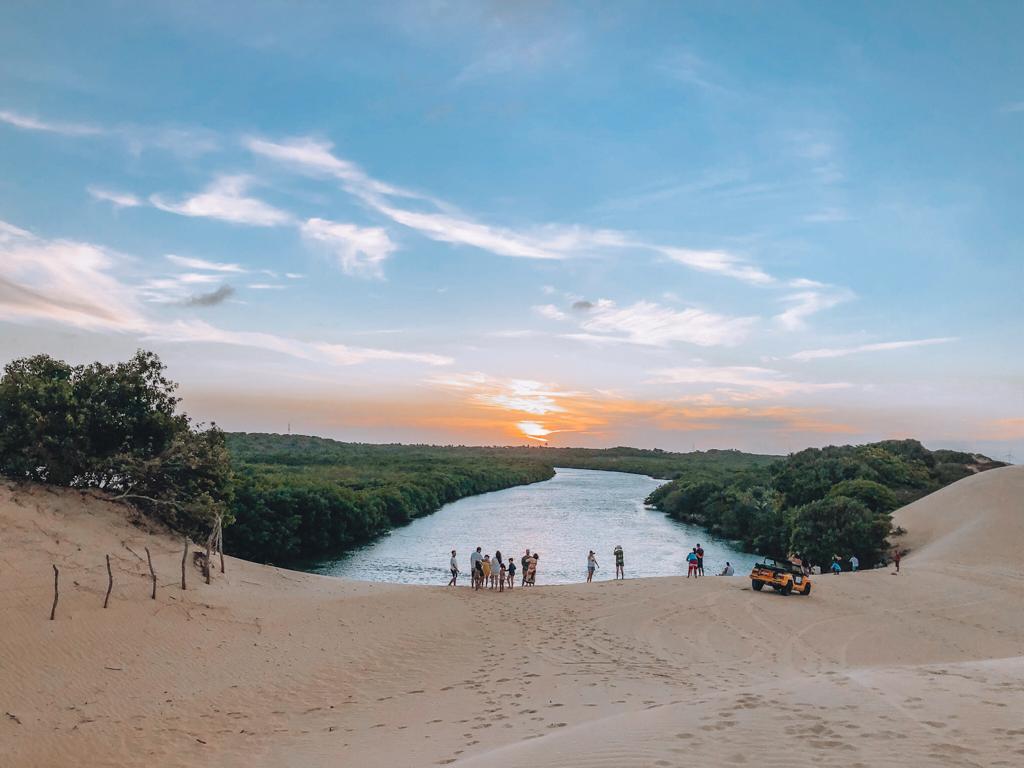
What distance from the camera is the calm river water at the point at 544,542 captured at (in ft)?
154

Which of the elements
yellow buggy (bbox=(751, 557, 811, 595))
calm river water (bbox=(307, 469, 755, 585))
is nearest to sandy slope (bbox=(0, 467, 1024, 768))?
yellow buggy (bbox=(751, 557, 811, 595))

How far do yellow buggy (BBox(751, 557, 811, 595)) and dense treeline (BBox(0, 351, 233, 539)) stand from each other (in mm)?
22836

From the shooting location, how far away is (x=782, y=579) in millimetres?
27984

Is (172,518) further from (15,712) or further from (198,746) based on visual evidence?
(198,746)

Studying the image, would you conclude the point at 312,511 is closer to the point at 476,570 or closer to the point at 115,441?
the point at 115,441

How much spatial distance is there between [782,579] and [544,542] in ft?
108

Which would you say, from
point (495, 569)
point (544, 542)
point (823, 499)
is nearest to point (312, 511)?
point (544, 542)

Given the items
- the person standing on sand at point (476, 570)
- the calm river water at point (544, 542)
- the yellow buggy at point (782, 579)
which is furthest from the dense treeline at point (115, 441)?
the yellow buggy at point (782, 579)

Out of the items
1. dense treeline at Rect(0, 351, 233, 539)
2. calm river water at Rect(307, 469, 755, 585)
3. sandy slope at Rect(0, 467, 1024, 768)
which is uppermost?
dense treeline at Rect(0, 351, 233, 539)

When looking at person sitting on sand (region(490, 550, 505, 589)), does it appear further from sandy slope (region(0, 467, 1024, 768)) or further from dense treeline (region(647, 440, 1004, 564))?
dense treeline (region(647, 440, 1004, 564))

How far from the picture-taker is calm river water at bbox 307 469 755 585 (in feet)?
154

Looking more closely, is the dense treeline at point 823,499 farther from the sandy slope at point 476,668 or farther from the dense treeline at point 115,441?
the dense treeline at point 115,441

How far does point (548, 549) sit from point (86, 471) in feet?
116

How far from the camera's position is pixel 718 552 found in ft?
192
